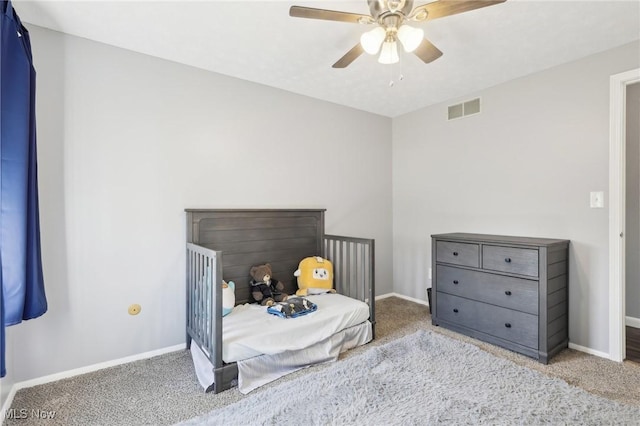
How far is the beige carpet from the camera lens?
1763mm

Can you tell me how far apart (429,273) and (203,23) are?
313 cm

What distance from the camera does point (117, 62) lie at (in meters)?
2.34

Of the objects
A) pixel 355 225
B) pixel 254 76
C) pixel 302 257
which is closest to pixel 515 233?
pixel 355 225

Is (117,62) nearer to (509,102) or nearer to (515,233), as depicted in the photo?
(509,102)

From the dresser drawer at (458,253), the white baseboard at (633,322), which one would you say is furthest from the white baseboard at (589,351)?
the white baseboard at (633,322)

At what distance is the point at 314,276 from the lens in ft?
9.81

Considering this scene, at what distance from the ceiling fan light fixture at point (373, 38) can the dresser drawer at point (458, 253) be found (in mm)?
1824

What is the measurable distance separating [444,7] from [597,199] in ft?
6.33

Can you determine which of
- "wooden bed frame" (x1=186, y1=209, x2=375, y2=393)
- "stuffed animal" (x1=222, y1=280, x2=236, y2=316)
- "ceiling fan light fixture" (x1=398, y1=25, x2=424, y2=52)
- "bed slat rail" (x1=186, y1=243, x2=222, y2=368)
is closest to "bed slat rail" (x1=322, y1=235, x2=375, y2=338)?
"wooden bed frame" (x1=186, y1=209, x2=375, y2=393)

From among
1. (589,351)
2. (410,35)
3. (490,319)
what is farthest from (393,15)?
(589,351)

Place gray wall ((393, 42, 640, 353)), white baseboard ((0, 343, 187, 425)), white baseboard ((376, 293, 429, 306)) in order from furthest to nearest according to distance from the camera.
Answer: white baseboard ((376, 293, 429, 306))
gray wall ((393, 42, 640, 353))
white baseboard ((0, 343, 187, 425))

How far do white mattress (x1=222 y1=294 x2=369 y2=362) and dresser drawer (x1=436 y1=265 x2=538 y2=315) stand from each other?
2.69ft

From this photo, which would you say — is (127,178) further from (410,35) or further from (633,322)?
(633,322)

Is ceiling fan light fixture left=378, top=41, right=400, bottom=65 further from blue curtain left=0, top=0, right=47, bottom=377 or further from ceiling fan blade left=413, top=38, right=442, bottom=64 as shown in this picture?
blue curtain left=0, top=0, right=47, bottom=377
